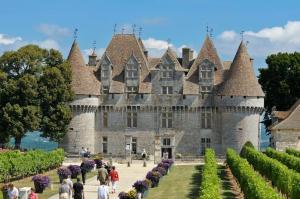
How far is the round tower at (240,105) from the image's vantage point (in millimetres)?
73438

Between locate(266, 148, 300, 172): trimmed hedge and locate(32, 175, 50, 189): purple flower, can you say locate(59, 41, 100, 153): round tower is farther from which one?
locate(32, 175, 50, 189): purple flower

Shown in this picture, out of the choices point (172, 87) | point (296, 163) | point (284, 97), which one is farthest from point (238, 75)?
point (296, 163)

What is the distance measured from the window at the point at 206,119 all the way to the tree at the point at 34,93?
46.5 ft

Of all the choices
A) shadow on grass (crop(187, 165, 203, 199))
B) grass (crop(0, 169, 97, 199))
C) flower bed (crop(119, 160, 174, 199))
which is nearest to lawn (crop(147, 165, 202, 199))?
shadow on grass (crop(187, 165, 203, 199))

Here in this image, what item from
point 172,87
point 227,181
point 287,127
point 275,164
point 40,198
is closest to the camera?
point 40,198

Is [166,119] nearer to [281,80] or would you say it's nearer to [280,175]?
[281,80]

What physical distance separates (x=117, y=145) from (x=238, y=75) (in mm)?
14803

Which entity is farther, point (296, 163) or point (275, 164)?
point (296, 163)

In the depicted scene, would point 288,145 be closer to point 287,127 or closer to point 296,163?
point 287,127

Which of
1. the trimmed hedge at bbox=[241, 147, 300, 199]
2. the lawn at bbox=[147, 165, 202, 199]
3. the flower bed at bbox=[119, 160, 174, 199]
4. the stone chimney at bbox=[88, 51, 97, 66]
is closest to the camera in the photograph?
the flower bed at bbox=[119, 160, 174, 199]

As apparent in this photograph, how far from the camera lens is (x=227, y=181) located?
4897 cm

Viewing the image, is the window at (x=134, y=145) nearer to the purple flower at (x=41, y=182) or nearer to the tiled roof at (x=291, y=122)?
the tiled roof at (x=291, y=122)

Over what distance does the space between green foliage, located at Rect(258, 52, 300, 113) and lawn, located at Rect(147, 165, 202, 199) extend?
87.6 ft

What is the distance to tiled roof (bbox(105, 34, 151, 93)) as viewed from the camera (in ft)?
251
